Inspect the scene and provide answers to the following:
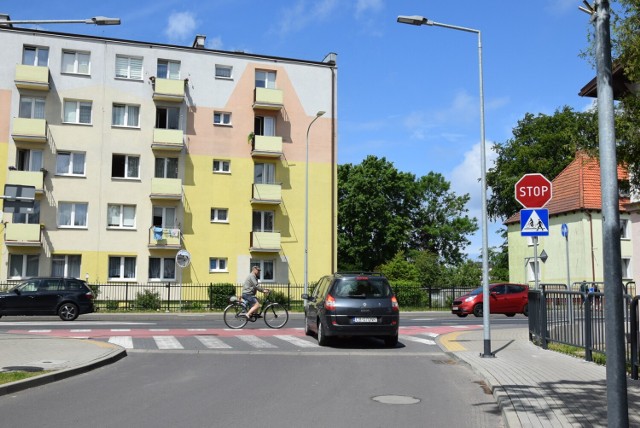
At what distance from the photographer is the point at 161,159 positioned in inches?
1564

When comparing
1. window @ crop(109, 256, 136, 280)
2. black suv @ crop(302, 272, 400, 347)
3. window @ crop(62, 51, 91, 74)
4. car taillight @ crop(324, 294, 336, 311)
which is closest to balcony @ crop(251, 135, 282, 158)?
window @ crop(109, 256, 136, 280)

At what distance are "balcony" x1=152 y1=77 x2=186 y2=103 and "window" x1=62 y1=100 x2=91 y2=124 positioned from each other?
379 centimetres

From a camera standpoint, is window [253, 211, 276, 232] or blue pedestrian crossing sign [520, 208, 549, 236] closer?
blue pedestrian crossing sign [520, 208, 549, 236]

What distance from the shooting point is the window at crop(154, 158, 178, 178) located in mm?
39688

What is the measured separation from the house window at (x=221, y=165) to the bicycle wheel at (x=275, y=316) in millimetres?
20893

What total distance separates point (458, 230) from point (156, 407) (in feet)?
226

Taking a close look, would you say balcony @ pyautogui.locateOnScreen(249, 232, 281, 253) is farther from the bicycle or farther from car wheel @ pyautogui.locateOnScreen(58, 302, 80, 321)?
the bicycle

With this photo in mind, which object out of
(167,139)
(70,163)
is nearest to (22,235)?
(70,163)

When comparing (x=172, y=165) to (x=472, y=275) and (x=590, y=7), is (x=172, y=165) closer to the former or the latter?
(x=472, y=275)

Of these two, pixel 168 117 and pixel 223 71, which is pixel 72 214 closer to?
pixel 168 117

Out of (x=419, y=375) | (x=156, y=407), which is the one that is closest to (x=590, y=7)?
(x=156, y=407)

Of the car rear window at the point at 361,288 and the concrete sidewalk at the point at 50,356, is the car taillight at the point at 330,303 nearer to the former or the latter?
the car rear window at the point at 361,288

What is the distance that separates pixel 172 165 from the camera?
40.0 m

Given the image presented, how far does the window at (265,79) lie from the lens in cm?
4197
